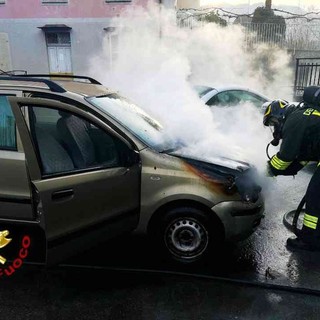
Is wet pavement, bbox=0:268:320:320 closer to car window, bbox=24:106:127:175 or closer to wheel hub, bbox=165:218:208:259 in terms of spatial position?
wheel hub, bbox=165:218:208:259

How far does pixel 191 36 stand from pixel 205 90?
360 centimetres

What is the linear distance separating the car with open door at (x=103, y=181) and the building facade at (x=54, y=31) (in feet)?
50.5

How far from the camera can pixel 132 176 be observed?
3375 millimetres

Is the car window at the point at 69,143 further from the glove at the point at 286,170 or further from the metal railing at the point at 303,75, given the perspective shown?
the metal railing at the point at 303,75

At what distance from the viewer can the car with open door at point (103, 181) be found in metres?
3.19

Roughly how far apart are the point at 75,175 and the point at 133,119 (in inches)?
38.2

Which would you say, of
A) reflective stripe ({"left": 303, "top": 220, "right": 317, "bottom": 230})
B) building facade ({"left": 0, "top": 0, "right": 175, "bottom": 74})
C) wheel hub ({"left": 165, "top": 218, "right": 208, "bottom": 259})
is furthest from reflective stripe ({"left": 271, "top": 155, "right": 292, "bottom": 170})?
building facade ({"left": 0, "top": 0, "right": 175, "bottom": 74})

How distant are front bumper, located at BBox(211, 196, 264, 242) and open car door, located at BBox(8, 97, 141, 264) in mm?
793

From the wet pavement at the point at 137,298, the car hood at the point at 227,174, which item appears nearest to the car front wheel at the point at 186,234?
the wet pavement at the point at 137,298

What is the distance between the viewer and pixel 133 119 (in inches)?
153

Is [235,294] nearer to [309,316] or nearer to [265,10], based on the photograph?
[309,316]

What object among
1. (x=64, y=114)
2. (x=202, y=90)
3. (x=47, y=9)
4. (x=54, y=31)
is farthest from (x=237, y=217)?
(x=47, y=9)

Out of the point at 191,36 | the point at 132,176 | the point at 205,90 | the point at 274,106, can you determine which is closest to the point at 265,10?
the point at 191,36

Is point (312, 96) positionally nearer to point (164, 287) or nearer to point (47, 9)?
point (164, 287)
